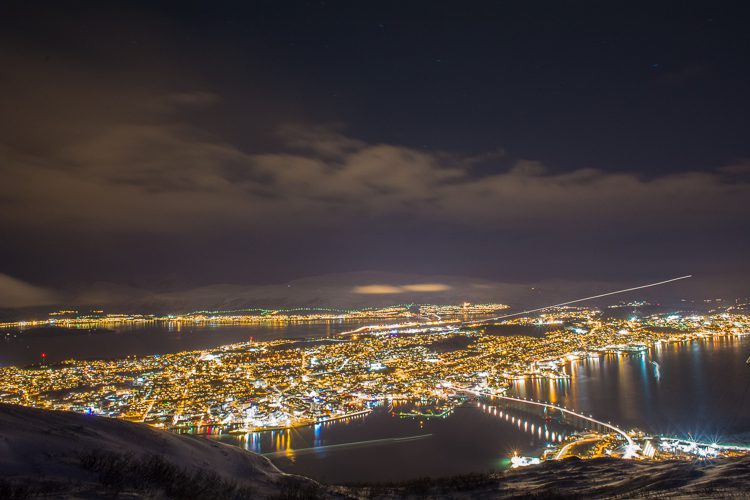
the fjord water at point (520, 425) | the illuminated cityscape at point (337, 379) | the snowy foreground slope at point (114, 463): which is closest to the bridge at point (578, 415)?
the illuminated cityscape at point (337, 379)

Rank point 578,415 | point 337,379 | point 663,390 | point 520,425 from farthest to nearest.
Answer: point 337,379
point 663,390
point 578,415
point 520,425

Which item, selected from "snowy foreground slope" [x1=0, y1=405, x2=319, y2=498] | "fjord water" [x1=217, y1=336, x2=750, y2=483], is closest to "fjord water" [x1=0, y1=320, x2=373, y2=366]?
"fjord water" [x1=217, y1=336, x2=750, y2=483]

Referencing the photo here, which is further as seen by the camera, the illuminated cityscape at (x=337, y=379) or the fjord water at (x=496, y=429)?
the illuminated cityscape at (x=337, y=379)

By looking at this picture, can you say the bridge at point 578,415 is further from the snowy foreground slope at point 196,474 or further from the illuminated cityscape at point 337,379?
the snowy foreground slope at point 196,474

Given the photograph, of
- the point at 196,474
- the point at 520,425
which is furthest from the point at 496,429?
the point at 196,474

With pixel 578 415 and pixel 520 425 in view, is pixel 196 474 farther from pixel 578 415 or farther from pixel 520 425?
pixel 578 415

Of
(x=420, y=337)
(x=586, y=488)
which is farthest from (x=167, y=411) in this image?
(x=420, y=337)
